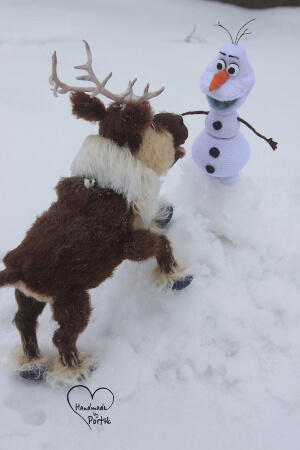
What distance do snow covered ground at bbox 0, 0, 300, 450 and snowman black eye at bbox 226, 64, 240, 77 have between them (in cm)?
36

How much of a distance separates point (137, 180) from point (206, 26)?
2.66 meters

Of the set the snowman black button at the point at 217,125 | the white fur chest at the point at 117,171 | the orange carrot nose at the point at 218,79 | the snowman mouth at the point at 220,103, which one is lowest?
the white fur chest at the point at 117,171

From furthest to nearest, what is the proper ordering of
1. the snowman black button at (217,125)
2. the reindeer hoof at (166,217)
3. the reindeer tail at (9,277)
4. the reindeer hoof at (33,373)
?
the reindeer hoof at (166,217) < the snowman black button at (217,125) < the reindeer hoof at (33,373) < the reindeer tail at (9,277)

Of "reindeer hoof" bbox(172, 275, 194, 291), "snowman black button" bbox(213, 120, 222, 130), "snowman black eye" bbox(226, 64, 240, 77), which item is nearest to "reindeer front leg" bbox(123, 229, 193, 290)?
"reindeer hoof" bbox(172, 275, 194, 291)

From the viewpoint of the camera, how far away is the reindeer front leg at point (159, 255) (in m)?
1.07

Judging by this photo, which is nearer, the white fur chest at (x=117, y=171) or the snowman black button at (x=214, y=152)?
the white fur chest at (x=117, y=171)

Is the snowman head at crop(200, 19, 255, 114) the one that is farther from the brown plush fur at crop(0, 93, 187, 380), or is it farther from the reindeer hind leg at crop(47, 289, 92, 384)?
the reindeer hind leg at crop(47, 289, 92, 384)

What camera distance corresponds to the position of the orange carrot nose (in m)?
1.14

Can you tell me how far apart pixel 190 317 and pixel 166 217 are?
350mm

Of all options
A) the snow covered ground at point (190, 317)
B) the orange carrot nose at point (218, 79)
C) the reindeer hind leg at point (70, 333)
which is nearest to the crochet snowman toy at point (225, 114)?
the orange carrot nose at point (218, 79)

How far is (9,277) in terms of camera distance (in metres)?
1.00

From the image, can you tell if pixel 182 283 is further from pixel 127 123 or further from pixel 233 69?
pixel 233 69

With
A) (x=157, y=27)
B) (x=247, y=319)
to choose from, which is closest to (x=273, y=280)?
(x=247, y=319)

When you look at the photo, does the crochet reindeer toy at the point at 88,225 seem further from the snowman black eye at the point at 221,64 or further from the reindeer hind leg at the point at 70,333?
the snowman black eye at the point at 221,64
